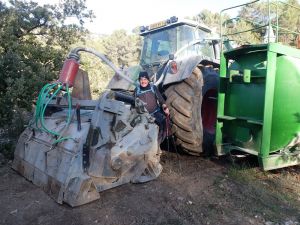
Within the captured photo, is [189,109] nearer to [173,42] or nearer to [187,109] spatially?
[187,109]

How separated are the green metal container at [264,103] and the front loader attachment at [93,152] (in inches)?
43.6

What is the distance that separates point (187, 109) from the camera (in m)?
3.93

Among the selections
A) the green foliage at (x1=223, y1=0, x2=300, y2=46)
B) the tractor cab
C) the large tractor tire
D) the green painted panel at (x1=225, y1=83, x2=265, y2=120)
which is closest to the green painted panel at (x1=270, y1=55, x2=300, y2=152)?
the green painted panel at (x1=225, y1=83, x2=265, y2=120)

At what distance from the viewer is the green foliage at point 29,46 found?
4.92 meters

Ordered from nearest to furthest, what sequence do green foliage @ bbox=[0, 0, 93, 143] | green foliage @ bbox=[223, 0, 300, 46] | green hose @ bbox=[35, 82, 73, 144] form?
green hose @ bbox=[35, 82, 73, 144] → green foliage @ bbox=[223, 0, 300, 46] → green foliage @ bbox=[0, 0, 93, 143]

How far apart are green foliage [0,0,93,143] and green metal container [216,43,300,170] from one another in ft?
9.66

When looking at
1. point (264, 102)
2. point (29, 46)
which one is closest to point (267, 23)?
point (264, 102)

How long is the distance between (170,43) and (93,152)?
2981mm

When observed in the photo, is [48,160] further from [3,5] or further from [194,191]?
[3,5]

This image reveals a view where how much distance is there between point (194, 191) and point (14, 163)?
2.18 meters

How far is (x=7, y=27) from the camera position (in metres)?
5.27

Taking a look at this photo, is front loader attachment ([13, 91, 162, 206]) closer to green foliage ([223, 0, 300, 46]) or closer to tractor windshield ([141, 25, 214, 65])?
green foliage ([223, 0, 300, 46])

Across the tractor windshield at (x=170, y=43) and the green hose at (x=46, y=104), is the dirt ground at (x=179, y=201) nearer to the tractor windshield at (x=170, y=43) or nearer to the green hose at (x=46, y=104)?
the green hose at (x=46, y=104)

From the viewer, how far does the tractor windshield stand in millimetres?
5418
